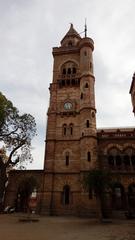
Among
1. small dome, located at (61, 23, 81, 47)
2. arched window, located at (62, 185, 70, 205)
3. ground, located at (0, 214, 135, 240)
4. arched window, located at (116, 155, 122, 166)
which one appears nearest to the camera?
ground, located at (0, 214, 135, 240)

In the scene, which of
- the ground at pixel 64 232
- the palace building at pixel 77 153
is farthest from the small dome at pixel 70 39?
the ground at pixel 64 232

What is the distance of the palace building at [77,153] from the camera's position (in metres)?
28.7

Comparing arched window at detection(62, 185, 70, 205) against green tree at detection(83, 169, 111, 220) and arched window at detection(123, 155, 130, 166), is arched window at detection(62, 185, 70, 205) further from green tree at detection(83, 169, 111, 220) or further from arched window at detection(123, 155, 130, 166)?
arched window at detection(123, 155, 130, 166)

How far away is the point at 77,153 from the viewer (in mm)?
31922

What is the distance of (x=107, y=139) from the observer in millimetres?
31594

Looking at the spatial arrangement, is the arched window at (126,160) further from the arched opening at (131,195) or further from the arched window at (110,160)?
the arched opening at (131,195)

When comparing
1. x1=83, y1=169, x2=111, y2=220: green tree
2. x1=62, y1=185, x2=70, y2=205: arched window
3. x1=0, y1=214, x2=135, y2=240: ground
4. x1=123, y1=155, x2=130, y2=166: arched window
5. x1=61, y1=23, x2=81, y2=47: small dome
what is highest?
x1=61, y1=23, x2=81, y2=47: small dome

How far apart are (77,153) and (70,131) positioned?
4.17 meters

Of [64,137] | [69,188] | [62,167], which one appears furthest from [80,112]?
[69,188]

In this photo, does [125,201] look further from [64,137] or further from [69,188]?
[64,137]

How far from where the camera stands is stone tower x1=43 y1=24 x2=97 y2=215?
95.8ft

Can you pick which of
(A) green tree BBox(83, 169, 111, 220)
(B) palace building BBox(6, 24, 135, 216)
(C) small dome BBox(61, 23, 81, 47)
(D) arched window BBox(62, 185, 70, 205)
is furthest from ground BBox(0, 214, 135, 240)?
(C) small dome BBox(61, 23, 81, 47)

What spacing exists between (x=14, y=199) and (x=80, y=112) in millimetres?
17721

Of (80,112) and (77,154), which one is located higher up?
(80,112)
